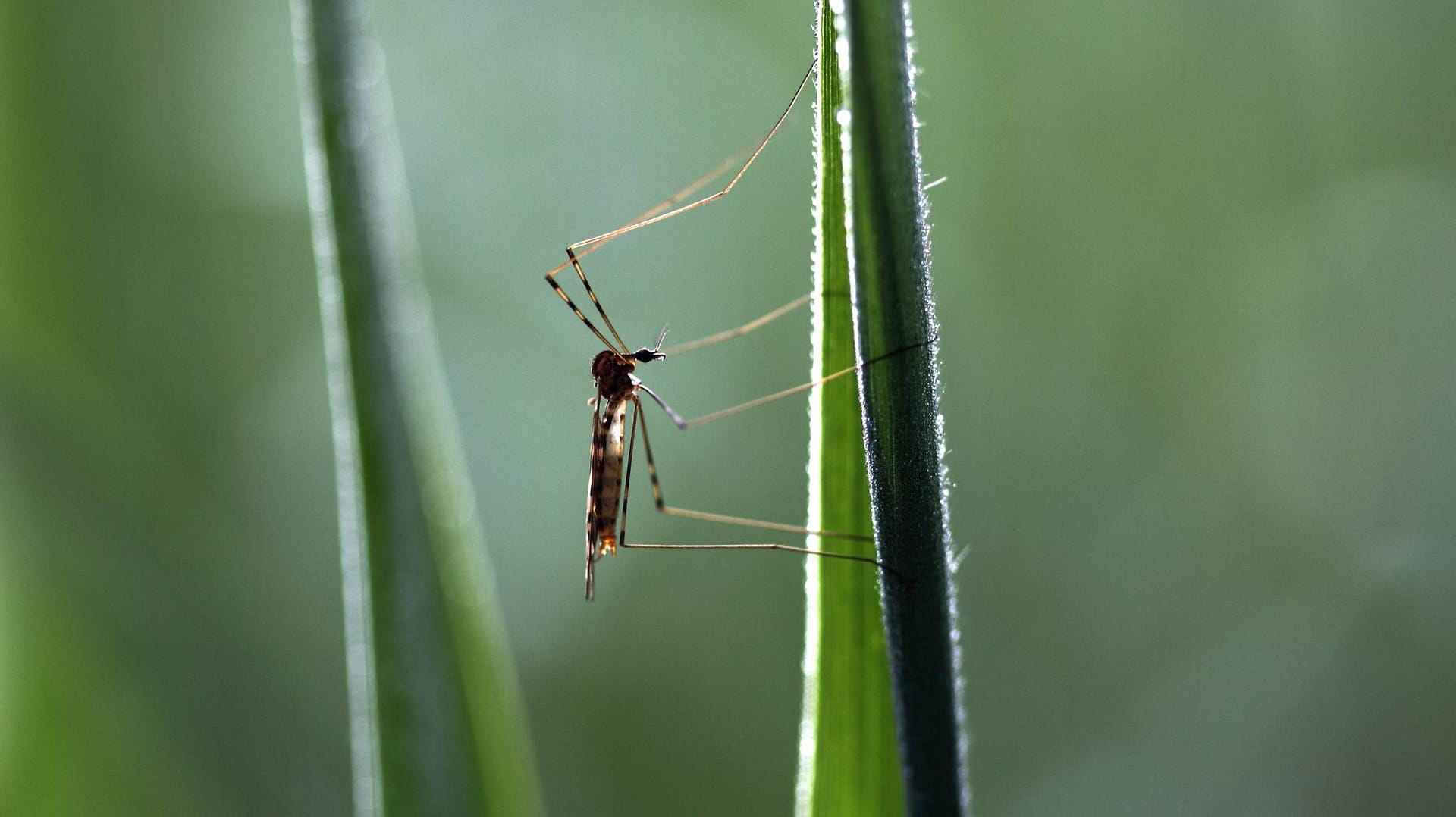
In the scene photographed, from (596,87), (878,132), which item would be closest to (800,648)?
(596,87)

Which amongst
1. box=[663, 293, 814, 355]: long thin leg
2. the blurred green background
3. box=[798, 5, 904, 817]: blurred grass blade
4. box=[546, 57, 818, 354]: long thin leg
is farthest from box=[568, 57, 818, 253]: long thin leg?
the blurred green background

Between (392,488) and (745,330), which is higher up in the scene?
(745,330)

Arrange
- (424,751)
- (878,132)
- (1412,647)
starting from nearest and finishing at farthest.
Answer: (878,132)
(424,751)
(1412,647)

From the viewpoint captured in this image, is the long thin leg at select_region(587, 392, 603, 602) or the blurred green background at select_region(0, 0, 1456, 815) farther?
the blurred green background at select_region(0, 0, 1456, 815)

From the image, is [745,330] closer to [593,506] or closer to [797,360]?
[593,506]

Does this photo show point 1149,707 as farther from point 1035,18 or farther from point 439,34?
point 439,34

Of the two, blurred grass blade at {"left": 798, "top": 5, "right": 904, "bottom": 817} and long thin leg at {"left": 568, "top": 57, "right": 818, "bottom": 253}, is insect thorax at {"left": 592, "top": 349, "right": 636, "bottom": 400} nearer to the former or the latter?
long thin leg at {"left": 568, "top": 57, "right": 818, "bottom": 253}

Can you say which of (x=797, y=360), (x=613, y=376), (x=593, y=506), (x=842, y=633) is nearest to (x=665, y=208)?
(x=613, y=376)
